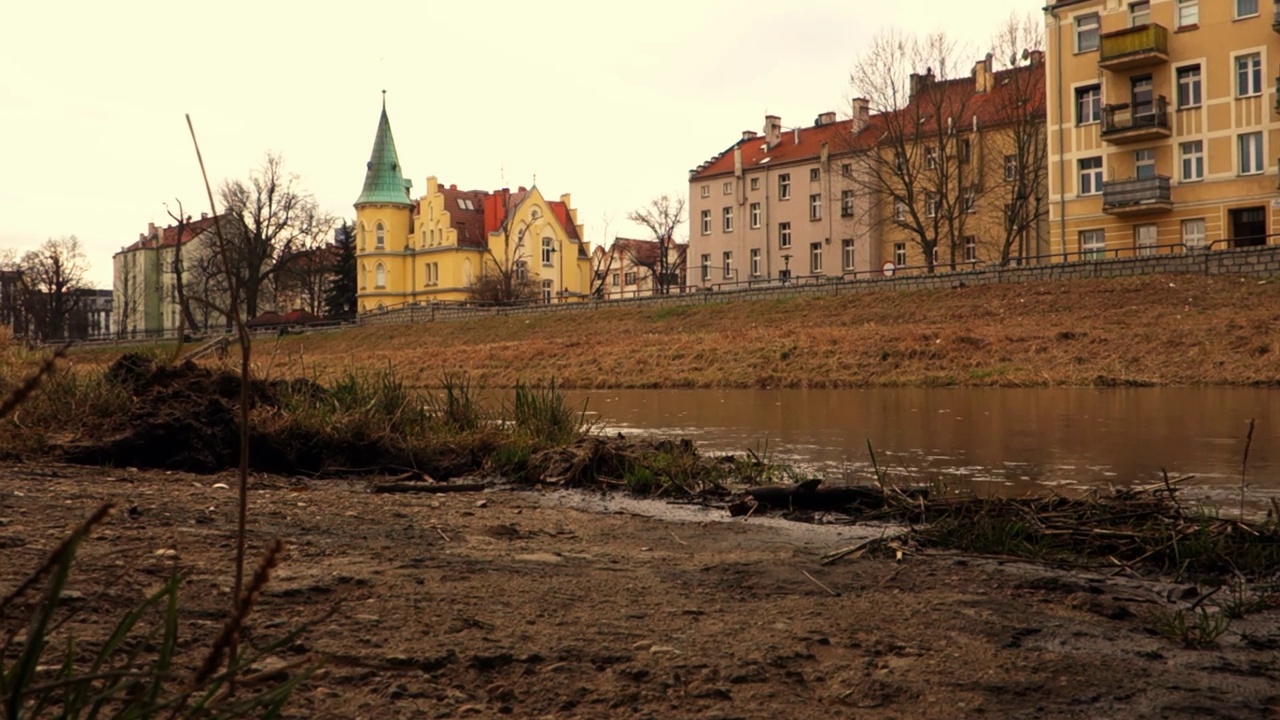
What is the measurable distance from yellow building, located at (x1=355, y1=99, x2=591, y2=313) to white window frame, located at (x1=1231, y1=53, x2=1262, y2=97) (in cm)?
5824

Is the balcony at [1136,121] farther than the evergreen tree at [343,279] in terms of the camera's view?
No

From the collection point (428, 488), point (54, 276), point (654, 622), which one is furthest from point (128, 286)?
point (654, 622)

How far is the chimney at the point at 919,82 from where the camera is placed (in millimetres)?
56750

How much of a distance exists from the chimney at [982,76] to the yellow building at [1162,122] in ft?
60.9

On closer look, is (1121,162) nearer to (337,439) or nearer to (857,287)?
(857,287)

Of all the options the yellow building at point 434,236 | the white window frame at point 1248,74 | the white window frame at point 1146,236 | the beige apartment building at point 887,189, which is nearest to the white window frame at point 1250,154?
the white window frame at point 1248,74

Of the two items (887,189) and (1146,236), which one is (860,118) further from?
(1146,236)

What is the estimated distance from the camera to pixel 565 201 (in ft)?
343

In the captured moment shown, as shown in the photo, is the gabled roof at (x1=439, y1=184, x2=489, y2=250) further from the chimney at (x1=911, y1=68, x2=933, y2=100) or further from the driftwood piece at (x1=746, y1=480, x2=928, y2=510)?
the driftwood piece at (x1=746, y1=480, x2=928, y2=510)

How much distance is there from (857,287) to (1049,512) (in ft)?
119

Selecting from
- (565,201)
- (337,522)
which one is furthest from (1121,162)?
(565,201)

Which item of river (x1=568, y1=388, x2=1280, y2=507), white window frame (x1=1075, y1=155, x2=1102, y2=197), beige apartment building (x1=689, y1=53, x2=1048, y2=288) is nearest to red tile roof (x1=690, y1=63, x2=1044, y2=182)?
beige apartment building (x1=689, y1=53, x2=1048, y2=288)

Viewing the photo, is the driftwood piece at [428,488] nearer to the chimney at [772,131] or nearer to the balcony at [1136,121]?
the balcony at [1136,121]

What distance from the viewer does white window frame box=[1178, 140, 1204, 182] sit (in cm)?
4456
